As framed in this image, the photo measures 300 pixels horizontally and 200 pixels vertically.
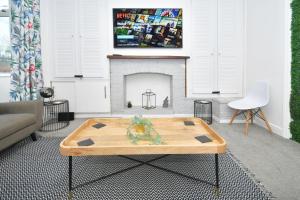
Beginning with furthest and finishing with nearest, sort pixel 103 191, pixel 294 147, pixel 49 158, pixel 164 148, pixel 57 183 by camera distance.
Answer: pixel 294 147 → pixel 49 158 → pixel 57 183 → pixel 103 191 → pixel 164 148

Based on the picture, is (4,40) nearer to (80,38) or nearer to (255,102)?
(80,38)

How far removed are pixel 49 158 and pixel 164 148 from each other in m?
1.37

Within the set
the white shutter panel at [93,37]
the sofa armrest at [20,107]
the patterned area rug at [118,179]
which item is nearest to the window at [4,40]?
the white shutter panel at [93,37]

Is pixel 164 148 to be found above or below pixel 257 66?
below

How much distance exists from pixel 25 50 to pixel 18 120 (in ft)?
4.61

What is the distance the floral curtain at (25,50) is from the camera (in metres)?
3.04

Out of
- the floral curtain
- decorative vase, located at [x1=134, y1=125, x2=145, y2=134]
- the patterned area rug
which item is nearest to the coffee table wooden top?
decorative vase, located at [x1=134, y1=125, x2=145, y2=134]

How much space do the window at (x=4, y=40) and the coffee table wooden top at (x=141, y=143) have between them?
97.6 inches

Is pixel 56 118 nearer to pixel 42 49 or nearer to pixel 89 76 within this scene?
pixel 89 76

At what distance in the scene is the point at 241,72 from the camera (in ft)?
13.4

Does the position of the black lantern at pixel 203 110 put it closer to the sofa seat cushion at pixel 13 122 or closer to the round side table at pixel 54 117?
the round side table at pixel 54 117

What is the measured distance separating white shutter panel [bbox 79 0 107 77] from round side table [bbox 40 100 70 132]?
747 mm

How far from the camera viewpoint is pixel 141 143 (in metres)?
1.61

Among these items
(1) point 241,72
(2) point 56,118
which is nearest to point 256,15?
(1) point 241,72
